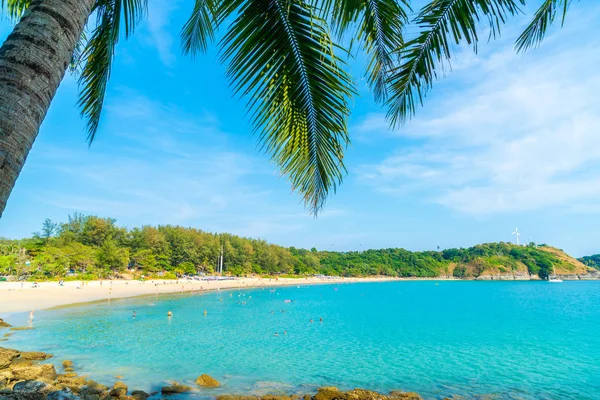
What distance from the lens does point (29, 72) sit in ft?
4.58

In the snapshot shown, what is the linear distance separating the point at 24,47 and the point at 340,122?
212cm

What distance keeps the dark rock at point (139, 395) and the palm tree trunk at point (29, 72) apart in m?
10.1

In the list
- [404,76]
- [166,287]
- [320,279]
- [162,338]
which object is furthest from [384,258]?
[404,76]

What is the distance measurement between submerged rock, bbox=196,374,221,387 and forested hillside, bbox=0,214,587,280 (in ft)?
121

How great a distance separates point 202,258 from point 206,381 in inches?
2458

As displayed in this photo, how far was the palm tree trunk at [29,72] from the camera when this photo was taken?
4.21ft

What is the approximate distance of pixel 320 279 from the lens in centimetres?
10219

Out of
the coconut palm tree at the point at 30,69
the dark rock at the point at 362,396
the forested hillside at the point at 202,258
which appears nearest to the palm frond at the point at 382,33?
the coconut palm tree at the point at 30,69

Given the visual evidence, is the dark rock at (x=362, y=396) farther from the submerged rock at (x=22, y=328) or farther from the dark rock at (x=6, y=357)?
the submerged rock at (x=22, y=328)

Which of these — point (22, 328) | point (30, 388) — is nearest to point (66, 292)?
point (22, 328)

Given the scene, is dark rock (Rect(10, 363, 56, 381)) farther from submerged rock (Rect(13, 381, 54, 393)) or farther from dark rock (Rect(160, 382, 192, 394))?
submerged rock (Rect(13, 381, 54, 393))

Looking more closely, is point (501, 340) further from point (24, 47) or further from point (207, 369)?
point (24, 47)

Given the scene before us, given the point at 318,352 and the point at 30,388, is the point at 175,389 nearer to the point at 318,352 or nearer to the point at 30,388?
the point at 30,388

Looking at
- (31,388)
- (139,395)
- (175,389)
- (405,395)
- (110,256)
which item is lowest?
(405,395)
